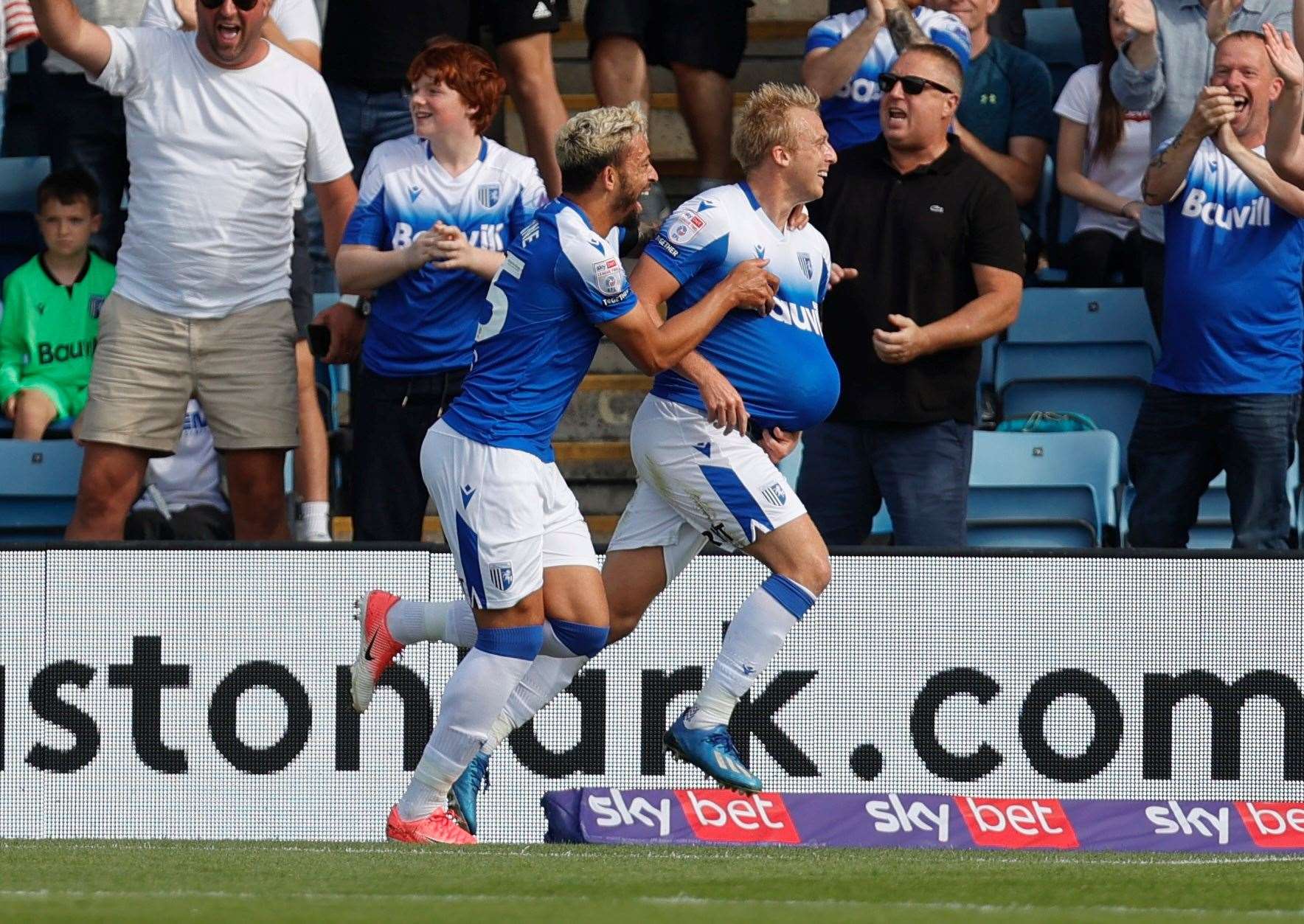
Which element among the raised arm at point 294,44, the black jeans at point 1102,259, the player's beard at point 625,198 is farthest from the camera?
the black jeans at point 1102,259

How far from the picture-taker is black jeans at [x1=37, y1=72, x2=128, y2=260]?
9.66 meters

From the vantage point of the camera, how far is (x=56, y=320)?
30.7ft

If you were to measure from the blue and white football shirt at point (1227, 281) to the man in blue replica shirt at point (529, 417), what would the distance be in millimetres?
2616

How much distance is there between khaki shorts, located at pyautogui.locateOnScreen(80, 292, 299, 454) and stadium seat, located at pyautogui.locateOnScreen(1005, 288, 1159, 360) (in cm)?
331

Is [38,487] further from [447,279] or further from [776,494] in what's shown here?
[776,494]

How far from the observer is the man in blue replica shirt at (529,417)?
250 inches

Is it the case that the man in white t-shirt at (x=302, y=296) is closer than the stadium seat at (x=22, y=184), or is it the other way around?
the man in white t-shirt at (x=302, y=296)

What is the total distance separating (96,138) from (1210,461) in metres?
5.00

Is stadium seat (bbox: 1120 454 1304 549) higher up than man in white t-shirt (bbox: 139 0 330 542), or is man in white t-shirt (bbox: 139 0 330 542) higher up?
man in white t-shirt (bbox: 139 0 330 542)

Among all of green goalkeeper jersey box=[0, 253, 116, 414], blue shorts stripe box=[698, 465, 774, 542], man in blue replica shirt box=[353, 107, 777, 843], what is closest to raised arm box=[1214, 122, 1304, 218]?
man in blue replica shirt box=[353, 107, 777, 843]

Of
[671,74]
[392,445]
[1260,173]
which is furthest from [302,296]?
[1260,173]

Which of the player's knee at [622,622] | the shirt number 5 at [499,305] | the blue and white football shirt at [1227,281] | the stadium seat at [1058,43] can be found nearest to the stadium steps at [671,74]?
the stadium seat at [1058,43]

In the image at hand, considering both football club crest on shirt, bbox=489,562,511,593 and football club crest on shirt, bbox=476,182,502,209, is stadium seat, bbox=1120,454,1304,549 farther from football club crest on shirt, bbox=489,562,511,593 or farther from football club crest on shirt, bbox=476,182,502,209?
football club crest on shirt, bbox=489,562,511,593

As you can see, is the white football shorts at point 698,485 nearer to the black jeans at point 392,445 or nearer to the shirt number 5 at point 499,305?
the shirt number 5 at point 499,305
